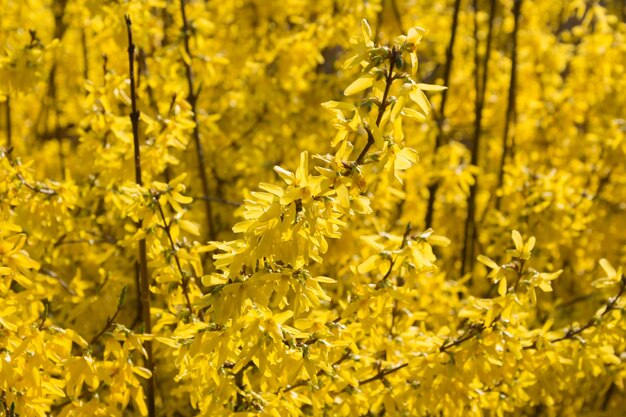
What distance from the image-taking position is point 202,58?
11.5 ft

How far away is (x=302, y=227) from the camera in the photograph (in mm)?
1727

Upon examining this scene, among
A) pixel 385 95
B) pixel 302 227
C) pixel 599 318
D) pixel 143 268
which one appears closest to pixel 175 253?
pixel 143 268

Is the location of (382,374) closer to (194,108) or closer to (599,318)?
(599,318)

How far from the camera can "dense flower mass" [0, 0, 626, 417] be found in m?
1.84

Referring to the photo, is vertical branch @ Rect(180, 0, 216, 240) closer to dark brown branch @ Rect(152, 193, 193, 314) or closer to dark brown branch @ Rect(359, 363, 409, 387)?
dark brown branch @ Rect(152, 193, 193, 314)

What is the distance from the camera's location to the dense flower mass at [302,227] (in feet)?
A: 6.05

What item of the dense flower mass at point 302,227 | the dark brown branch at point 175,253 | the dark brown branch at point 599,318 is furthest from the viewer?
the dark brown branch at point 599,318

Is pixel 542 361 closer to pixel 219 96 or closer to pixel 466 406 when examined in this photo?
pixel 466 406

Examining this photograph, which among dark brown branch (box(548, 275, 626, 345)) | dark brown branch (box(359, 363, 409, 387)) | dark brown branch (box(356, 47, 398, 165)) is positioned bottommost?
dark brown branch (box(359, 363, 409, 387))

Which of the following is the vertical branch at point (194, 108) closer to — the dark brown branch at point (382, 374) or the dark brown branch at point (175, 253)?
the dark brown branch at point (175, 253)

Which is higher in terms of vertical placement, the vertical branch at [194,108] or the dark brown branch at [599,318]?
the vertical branch at [194,108]

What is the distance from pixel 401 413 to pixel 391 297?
20.4 inches

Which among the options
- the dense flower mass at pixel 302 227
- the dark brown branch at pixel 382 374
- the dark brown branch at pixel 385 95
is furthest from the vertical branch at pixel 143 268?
the dark brown branch at pixel 385 95

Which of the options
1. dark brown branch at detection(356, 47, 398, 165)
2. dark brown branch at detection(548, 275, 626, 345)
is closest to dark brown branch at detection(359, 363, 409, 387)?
dark brown branch at detection(548, 275, 626, 345)
